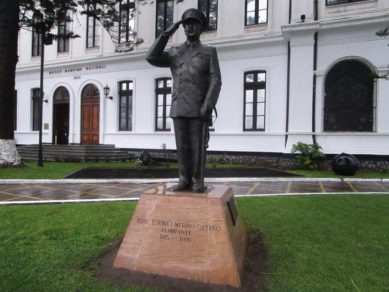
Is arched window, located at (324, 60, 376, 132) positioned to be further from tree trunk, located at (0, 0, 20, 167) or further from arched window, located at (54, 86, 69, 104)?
arched window, located at (54, 86, 69, 104)

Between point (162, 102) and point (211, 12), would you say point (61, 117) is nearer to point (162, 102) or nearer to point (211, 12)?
point (162, 102)

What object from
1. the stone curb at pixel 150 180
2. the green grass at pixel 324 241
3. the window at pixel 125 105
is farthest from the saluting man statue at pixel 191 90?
the window at pixel 125 105

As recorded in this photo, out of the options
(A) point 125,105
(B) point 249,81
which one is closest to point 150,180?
(B) point 249,81

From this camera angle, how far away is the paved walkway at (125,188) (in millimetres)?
8242

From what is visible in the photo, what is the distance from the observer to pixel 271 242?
4887 mm

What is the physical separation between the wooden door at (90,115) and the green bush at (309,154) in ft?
38.6

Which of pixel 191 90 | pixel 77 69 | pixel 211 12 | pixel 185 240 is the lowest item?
pixel 185 240

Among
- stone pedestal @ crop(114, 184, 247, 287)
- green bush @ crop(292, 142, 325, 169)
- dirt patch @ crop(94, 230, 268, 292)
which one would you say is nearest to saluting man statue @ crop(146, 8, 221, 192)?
stone pedestal @ crop(114, 184, 247, 287)

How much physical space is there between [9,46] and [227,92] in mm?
9322

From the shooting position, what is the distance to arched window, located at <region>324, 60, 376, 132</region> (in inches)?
564

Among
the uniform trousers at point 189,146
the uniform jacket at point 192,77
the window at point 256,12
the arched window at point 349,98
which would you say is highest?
the window at point 256,12

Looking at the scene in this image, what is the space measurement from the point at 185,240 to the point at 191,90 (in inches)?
68.7

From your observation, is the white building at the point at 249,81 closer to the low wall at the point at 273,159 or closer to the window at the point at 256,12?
the window at the point at 256,12

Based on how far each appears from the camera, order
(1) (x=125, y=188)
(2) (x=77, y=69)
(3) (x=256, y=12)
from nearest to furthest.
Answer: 1. (1) (x=125, y=188)
2. (3) (x=256, y=12)
3. (2) (x=77, y=69)
